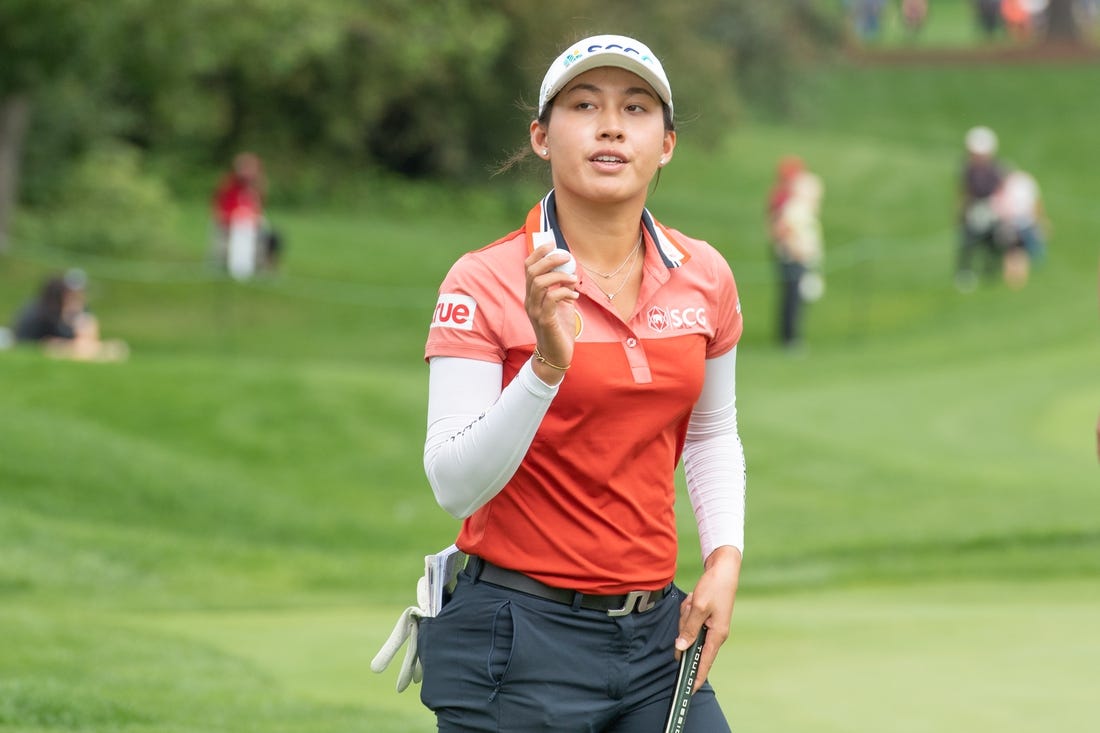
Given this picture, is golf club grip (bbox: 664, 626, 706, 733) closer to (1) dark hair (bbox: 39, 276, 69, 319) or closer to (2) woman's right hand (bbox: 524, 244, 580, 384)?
(2) woman's right hand (bbox: 524, 244, 580, 384)

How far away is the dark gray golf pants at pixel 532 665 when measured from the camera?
3.32 m

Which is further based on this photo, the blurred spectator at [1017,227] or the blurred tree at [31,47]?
the blurred spectator at [1017,227]

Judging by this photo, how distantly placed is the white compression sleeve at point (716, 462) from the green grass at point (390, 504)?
90.4 inches

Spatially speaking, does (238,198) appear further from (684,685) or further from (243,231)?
(684,685)

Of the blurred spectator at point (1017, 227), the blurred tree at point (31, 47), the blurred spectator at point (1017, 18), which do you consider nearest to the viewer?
the blurred tree at point (31, 47)

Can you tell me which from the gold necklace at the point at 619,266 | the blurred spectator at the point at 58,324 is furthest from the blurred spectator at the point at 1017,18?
the gold necklace at the point at 619,266

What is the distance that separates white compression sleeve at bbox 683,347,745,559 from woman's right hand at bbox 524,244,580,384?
1.95 ft

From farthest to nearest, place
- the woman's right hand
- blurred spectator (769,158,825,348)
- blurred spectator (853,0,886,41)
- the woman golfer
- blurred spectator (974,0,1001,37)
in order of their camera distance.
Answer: blurred spectator (974,0,1001,37), blurred spectator (853,0,886,41), blurred spectator (769,158,825,348), the woman golfer, the woman's right hand

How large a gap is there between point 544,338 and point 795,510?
402 inches

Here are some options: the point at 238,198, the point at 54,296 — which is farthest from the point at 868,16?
the point at 54,296

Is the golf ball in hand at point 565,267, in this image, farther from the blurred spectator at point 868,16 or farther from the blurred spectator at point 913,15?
the blurred spectator at point 913,15

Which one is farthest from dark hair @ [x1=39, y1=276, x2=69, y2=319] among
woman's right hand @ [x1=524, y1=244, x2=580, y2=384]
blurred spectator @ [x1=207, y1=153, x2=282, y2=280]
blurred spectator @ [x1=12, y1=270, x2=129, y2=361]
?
woman's right hand @ [x1=524, y1=244, x2=580, y2=384]

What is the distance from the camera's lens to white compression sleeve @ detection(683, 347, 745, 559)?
3578mm

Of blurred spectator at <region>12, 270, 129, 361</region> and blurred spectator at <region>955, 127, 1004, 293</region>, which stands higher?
blurred spectator at <region>955, 127, 1004, 293</region>
